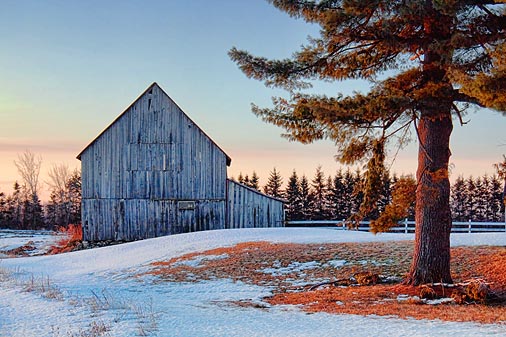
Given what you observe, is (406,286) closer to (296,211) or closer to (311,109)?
(311,109)

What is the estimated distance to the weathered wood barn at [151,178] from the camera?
29141 mm

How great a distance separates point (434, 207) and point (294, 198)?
4354 centimetres

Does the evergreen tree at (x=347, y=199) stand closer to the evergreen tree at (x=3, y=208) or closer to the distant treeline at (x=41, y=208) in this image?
the distant treeline at (x=41, y=208)

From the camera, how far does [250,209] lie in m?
30.0

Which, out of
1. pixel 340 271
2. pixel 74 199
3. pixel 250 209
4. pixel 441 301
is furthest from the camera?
pixel 74 199

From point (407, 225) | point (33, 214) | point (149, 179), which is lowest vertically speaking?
point (407, 225)

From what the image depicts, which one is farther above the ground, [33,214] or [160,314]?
[33,214]

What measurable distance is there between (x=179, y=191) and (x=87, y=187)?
527 centimetres

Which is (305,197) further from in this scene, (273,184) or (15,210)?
(15,210)

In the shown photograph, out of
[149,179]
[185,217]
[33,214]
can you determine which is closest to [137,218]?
[149,179]

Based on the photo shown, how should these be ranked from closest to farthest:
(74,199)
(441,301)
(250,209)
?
(441,301)
(250,209)
(74,199)

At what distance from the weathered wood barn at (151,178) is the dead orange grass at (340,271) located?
973 centimetres

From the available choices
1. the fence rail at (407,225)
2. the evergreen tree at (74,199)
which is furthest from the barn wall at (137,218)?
the evergreen tree at (74,199)

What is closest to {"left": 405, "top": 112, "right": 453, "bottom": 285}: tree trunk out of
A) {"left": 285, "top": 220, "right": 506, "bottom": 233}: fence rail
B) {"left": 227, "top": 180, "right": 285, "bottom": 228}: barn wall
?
{"left": 285, "top": 220, "right": 506, "bottom": 233}: fence rail
